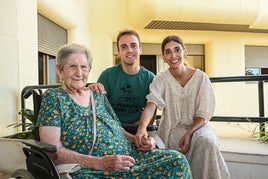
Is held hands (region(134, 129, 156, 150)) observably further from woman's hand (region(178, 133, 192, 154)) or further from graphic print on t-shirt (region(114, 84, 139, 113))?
graphic print on t-shirt (region(114, 84, 139, 113))

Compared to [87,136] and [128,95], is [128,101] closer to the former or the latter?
[128,95]

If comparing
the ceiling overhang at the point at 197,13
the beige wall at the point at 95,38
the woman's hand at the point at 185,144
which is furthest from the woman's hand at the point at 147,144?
the ceiling overhang at the point at 197,13

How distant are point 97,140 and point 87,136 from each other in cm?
6

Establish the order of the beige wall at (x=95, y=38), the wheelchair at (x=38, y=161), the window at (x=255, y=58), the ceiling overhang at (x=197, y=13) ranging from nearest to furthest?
1. the wheelchair at (x=38, y=161)
2. the beige wall at (x=95, y=38)
3. the ceiling overhang at (x=197, y=13)
4. the window at (x=255, y=58)

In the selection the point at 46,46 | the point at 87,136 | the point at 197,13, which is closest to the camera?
the point at 87,136

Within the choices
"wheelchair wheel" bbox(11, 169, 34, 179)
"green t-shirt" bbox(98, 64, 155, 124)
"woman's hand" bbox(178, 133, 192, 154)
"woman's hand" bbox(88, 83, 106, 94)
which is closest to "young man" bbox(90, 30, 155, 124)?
"green t-shirt" bbox(98, 64, 155, 124)

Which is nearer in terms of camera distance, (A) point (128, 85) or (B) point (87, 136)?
(B) point (87, 136)

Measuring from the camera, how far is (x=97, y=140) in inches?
62.3

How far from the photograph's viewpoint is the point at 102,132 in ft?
5.33

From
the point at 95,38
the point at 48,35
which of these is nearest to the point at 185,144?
the point at 48,35

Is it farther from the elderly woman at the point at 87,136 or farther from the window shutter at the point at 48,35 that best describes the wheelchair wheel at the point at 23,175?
the window shutter at the point at 48,35

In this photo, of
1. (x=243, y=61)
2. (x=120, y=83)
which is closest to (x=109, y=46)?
(x=243, y=61)

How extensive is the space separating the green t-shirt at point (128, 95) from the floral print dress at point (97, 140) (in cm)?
46

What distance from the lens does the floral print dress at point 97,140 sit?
145 cm
